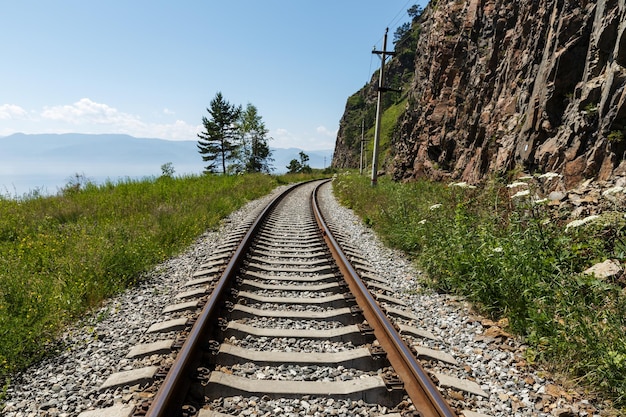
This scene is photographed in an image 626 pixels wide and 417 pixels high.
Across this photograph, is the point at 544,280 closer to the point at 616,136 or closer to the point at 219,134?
the point at 616,136

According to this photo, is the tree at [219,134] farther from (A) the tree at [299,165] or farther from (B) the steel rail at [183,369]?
(B) the steel rail at [183,369]

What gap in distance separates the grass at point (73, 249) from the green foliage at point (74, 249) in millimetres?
11

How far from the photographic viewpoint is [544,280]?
13.6 ft

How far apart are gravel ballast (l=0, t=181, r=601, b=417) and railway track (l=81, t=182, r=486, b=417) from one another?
0.25 feet

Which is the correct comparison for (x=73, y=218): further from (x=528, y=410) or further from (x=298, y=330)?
(x=528, y=410)

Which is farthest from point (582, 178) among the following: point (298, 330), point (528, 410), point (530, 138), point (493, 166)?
point (298, 330)

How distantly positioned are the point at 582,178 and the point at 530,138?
231cm

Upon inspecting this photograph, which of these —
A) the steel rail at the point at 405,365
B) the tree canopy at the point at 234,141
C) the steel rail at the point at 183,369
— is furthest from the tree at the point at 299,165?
the steel rail at the point at 183,369

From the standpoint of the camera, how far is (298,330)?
3.62 metres

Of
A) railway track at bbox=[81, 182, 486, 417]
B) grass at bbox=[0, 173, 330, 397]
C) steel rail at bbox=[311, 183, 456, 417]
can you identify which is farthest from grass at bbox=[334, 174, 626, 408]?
grass at bbox=[0, 173, 330, 397]

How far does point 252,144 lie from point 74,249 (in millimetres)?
50867

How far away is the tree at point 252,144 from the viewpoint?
5388 centimetres

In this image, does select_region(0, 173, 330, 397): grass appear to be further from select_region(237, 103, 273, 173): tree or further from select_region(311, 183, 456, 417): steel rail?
select_region(237, 103, 273, 173): tree

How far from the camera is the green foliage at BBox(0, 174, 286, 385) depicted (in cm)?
358
